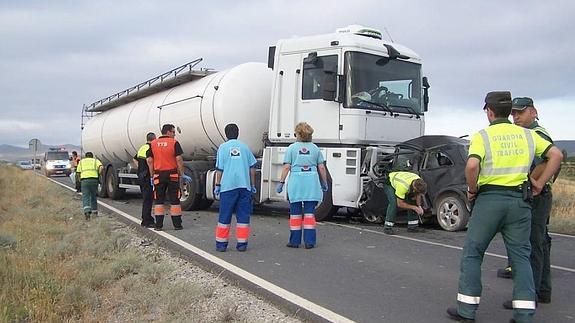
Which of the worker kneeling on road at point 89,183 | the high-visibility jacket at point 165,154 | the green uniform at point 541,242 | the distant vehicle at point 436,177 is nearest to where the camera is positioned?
the green uniform at point 541,242

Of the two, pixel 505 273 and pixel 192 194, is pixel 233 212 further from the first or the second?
pixel 192 194

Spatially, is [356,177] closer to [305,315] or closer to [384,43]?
[384,43]

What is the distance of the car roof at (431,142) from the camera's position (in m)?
9.88

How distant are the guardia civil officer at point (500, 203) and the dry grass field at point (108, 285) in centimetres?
152

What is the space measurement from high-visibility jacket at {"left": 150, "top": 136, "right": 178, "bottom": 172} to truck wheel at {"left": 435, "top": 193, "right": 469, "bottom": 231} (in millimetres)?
4479

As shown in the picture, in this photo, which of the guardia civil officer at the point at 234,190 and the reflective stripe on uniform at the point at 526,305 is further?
the guardia civil officer at the point at 234,190

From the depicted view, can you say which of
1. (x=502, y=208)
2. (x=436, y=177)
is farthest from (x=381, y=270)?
(x=436, y=177)

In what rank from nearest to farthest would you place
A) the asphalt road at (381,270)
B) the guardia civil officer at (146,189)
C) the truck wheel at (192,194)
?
the asphalt road at (381,270) < the guardia civil officer at (146,189) < the truck wheel at (192,194)

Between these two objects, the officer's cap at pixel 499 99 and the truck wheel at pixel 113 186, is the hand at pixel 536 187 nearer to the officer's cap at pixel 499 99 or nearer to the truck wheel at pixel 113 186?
the officer's cap at pixel 499 99

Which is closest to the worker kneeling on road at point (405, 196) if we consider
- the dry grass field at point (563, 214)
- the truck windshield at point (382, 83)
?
the truck windshield at point (382, 83)

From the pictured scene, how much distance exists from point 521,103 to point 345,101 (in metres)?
5.17

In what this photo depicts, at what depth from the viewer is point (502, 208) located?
4.38m

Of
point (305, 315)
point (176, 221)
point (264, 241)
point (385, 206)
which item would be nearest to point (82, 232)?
point (176, 221)

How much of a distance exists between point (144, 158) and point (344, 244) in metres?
4.51
